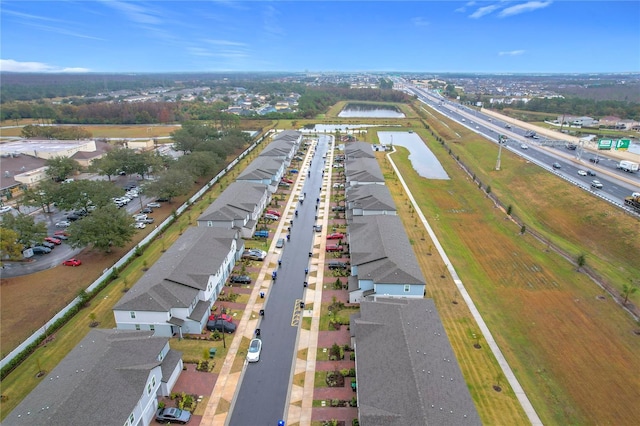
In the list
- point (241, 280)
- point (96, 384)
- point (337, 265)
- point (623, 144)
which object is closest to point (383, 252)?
point (337, 265)

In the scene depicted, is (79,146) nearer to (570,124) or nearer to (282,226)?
(282,226)

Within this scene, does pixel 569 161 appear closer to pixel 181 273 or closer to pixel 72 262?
pixel 181 273

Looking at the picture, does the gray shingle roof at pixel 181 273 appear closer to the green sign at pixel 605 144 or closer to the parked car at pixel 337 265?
the parked car at pixel 337 265

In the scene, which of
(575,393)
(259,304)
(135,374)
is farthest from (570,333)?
(135,374)

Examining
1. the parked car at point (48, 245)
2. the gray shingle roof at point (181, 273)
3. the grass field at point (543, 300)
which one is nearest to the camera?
the grass field at point (543, 300)

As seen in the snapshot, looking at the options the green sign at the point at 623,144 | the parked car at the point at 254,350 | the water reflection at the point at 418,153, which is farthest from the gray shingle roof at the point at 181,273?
the green sign at the point at 623,144

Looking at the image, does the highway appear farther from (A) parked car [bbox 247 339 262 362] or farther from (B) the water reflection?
(A) parked car [bbox 247 339 262 362]
